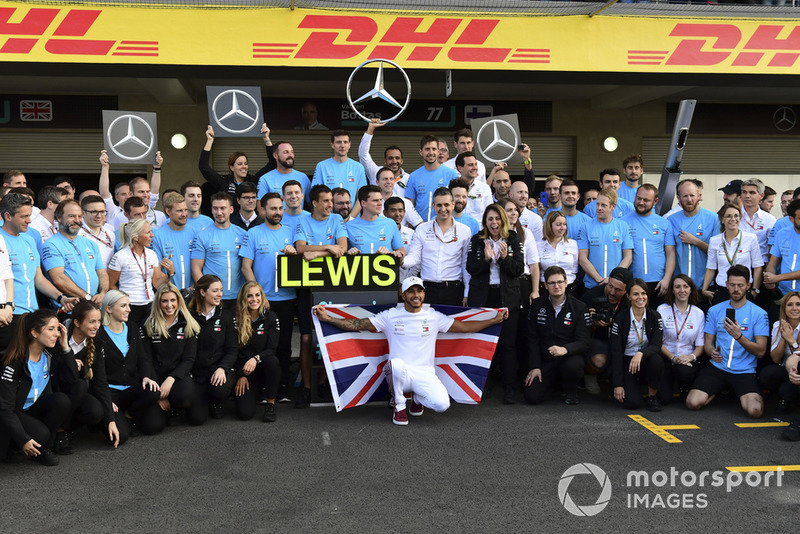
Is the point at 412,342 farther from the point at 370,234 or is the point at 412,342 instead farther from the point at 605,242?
the point at 605,242

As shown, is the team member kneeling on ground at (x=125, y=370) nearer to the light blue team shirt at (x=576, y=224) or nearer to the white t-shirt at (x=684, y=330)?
the light blue team shirt at (x=576, y=224)

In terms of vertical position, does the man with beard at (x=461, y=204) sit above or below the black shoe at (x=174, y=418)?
above

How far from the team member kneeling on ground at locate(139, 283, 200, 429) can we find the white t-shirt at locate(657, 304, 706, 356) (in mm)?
4428

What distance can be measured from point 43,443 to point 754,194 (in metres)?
7.33

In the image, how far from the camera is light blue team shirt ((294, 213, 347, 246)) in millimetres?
7992

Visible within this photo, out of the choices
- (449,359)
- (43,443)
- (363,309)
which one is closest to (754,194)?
(449,359)

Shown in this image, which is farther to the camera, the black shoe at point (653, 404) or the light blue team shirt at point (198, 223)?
the light blue team shirt at point (198, 223)

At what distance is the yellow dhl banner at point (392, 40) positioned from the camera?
967 cm

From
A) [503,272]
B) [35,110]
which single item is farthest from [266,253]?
[35,110]

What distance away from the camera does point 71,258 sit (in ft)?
23.3

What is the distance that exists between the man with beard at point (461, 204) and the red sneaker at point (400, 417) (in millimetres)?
2124

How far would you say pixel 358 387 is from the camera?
741 centimetres

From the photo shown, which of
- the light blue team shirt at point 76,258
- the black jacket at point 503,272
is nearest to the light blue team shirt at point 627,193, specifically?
the black jacket at point 503,272

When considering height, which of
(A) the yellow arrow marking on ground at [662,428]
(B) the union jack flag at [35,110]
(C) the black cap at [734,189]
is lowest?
(A) the yellow arrow marking on ground at [662,428]
